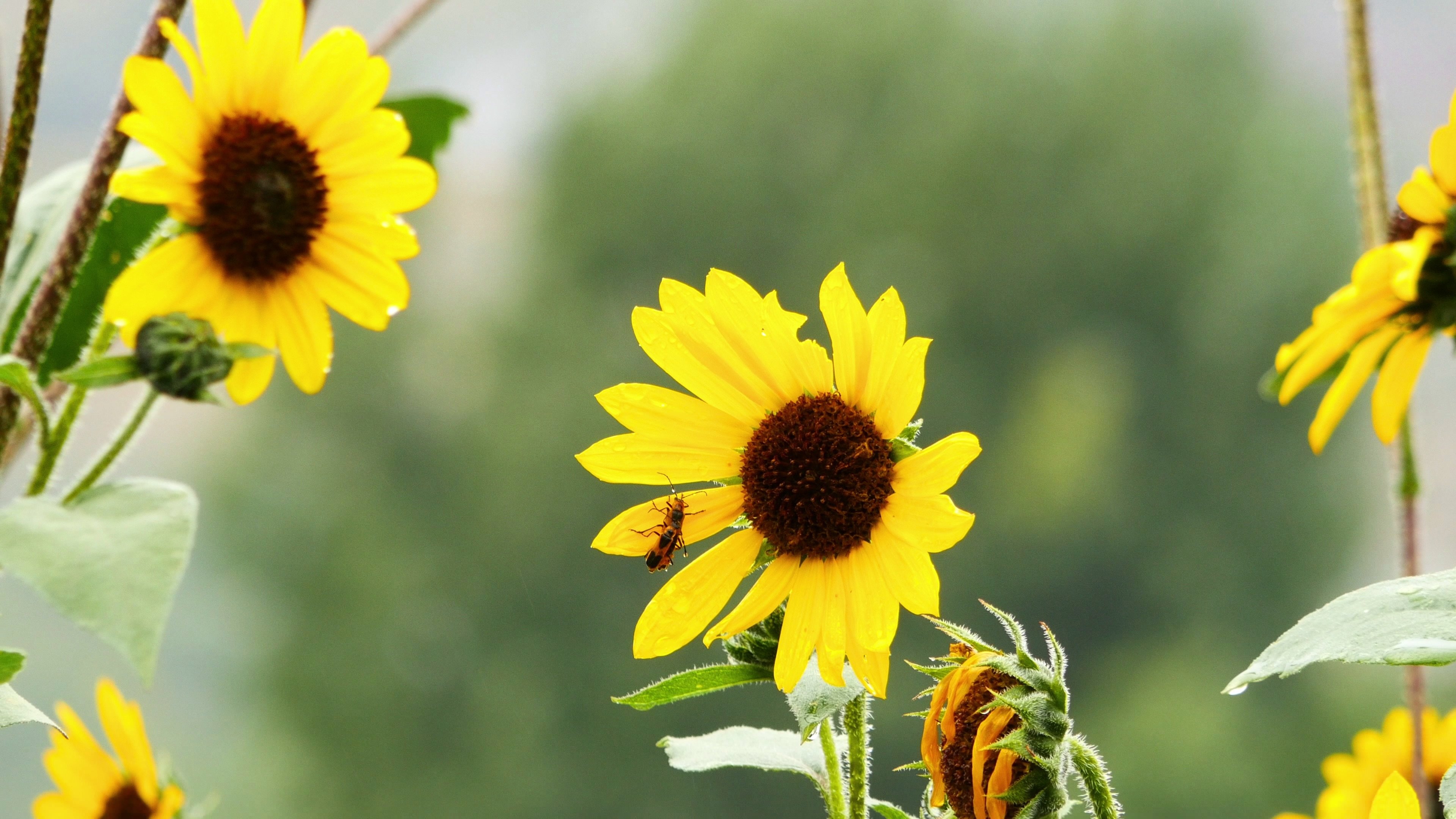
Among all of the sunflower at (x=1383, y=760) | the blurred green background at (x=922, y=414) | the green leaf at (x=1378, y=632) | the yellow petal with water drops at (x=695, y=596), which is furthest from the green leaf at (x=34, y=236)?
the blurred green background at (x=922, y=414)

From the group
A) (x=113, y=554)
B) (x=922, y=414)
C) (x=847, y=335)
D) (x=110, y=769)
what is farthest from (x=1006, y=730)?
(x=922, y=414)

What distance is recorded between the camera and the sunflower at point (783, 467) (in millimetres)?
322

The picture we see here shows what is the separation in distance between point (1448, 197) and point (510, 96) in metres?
13.8

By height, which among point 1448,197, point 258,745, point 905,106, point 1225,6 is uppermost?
point 1225,6

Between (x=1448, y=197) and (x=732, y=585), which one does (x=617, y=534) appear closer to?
(x=732, y=585)

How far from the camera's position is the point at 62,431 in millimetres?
381

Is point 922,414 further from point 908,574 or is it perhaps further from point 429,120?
point 908,574

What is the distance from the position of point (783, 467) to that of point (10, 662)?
0.19m

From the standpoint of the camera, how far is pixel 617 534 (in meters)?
0.34

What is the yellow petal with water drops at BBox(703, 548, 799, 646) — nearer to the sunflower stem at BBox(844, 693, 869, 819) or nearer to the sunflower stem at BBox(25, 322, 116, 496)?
the sunflower stem at BBox(844, 693, 869, 819)

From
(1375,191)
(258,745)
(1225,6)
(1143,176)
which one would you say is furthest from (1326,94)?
(1375,191)

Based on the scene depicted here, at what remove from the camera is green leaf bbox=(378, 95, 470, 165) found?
1.82ft

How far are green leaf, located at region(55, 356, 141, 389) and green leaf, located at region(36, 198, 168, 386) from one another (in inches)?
4.1

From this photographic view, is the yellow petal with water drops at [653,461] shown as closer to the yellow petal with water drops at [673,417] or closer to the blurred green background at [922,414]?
the yellow petal with water drops at [673,417]
